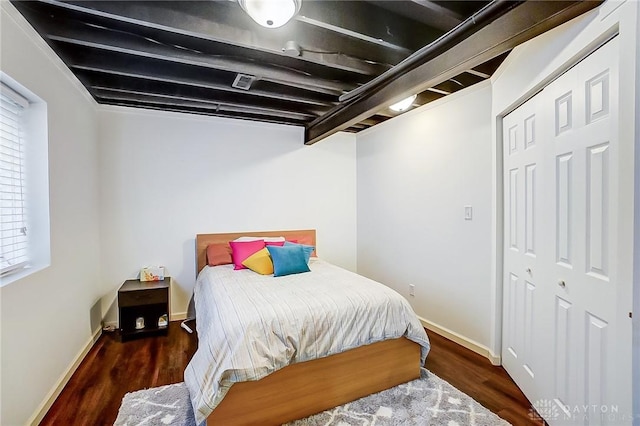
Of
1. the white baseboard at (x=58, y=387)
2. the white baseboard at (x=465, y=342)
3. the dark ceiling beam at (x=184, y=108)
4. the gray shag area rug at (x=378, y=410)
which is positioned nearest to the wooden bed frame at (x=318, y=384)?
the gray shag area rug at (x=378, y=410)

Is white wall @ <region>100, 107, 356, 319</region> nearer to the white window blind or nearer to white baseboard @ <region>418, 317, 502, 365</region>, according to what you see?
the white window blind

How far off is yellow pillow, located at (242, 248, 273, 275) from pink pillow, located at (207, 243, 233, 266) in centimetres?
39

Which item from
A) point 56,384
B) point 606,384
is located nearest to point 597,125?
point 606,384

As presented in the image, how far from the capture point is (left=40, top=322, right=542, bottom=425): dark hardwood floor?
1883 millimetres

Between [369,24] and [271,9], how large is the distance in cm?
69

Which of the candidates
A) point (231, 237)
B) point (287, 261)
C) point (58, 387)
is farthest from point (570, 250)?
point (58, 387)

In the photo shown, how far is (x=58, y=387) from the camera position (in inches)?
80.4

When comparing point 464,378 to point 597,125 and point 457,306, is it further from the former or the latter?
point 597,125

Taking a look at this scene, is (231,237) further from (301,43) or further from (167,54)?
(301,43)

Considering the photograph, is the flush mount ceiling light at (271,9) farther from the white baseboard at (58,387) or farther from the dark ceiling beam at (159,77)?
the white baseboard at (58,387)

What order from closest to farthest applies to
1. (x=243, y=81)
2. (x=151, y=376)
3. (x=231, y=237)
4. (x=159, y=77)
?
1. (x=151, y=376)
2. (x=159, y=77)
3. (x=243, y=81)
4. (x=231, y=237)

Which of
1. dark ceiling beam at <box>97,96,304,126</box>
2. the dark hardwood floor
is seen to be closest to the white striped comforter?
the dark hardwood floor

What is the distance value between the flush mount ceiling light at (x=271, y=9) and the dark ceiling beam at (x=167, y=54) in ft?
2.54

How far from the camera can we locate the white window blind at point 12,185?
67.7 inches
